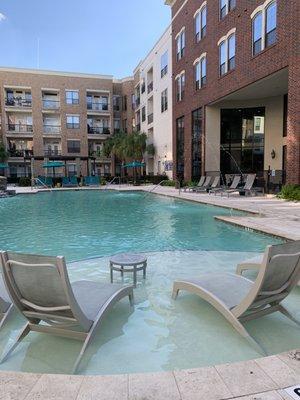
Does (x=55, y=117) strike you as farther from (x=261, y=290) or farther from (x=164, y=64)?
(x=261, y=290)

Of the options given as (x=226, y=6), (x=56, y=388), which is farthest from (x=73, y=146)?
(x=56, y=388)

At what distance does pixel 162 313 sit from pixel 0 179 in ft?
72.9

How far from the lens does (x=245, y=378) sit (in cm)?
235

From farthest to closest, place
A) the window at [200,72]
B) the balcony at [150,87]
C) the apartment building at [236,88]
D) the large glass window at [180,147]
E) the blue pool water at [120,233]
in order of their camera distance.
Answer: the balcony at [150,87], the large glass window at [180,147], the window at [200,72], the apartment building at [236,88], the blue pool water at [120,233]

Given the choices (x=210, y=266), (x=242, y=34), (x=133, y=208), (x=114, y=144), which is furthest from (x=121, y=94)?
(x=210, y=266)

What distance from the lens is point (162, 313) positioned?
155 inches

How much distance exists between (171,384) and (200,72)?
2278 centimetres

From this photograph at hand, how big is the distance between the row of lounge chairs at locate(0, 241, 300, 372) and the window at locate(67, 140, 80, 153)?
39.4 metres

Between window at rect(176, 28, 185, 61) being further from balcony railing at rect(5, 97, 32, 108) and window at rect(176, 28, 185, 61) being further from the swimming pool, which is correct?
balcony railing at rect(5, 97, 32, 108)

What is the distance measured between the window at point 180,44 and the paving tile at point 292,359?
86.1 ft

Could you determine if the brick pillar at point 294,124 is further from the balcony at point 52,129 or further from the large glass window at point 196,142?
the balcony at point 52,129

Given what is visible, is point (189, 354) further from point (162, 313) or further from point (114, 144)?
point (114, 144)

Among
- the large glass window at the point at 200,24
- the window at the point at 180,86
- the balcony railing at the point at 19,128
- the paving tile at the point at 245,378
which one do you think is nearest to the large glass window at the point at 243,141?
the window at the point at 180,86

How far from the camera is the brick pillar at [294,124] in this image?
43.9ft
